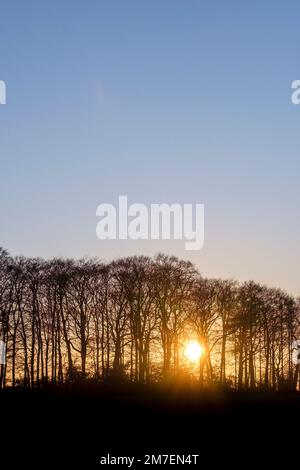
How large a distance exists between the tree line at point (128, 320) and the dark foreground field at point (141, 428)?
22995 mm

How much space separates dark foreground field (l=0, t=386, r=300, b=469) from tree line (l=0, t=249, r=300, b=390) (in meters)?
23.0

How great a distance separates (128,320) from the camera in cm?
7181

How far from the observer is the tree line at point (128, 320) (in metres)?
67.6

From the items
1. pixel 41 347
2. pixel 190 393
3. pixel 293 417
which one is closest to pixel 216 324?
pixel 41 347

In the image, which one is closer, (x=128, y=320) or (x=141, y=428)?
(x=141, y=428)

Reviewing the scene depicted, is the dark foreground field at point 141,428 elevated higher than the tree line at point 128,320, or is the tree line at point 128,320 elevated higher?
the tree line at point 128,320

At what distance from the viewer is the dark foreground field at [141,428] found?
91.2 ft

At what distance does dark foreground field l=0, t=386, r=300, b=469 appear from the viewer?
2780 centimetres

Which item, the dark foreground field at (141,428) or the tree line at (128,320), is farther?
the tree line at (128,320)

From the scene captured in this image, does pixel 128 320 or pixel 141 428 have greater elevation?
pixel 128 320

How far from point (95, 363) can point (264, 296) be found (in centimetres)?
2246

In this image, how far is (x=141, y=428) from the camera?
3294 centimetres

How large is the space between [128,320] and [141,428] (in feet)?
128

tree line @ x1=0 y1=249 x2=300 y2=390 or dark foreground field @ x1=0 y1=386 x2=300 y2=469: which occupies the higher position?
tree line @ x1=0 y1=249 x2=300 y2=390
